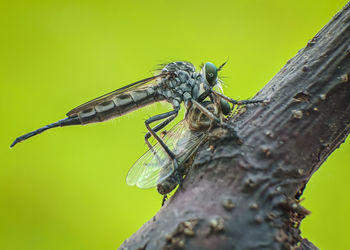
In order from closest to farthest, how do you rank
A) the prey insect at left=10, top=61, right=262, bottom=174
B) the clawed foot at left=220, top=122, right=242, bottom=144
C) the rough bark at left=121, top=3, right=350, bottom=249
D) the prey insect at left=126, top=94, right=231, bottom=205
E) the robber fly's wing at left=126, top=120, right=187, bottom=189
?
the rough bark at left=121, top=3, right=350, bottom=249, the clawed foot at left=220, top=122, right=242, bottom=144, the prey insect at left=126, top=94, right=231, bottom=205, the robber fly's wing at left=126, top=120, right=187, bottom=189, the prey insect at left=10, top=61, right=262, bottom=174

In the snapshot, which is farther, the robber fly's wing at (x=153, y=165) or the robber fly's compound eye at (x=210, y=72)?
the robber fly's compound eye at (x=210, y=72)

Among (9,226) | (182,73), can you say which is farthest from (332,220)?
(9,226)

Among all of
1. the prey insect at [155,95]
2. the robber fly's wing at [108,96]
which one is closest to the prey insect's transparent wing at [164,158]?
the prey insect at [155,95]

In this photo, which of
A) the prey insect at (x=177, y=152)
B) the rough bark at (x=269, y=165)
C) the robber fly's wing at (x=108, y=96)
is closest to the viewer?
the rough bark at (x=269, y=165)

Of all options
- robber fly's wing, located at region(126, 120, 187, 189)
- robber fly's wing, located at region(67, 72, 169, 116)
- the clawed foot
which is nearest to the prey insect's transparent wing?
robber fly's wing, located at region(126, 120, 187, 189)

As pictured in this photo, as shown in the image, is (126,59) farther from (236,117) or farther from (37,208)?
(236,117)

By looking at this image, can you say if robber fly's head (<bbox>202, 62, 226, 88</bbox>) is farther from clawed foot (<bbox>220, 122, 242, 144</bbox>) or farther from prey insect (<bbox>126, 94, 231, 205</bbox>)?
clawed foot (<bbox>220, 122, 242, 144</bbox>)

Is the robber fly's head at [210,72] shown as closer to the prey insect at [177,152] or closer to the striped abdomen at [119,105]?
the striped abdomen at [119,105]

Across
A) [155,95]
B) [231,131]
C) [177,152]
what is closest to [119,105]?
[155,95]

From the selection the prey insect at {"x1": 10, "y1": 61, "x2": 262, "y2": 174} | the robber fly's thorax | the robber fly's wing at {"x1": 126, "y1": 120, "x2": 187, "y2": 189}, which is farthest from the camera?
the prey insect at {"x1": 10, "y1": 61, "x2": 262, "y2": 174}
